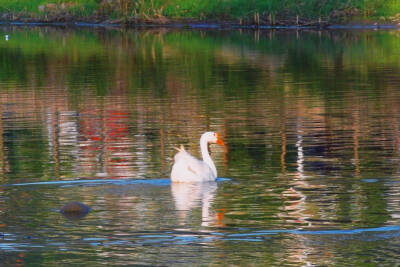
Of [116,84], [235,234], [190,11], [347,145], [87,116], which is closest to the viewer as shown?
[235,234]

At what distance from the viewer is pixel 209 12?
78188mm

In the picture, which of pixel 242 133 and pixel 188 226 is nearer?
pixel 188 226

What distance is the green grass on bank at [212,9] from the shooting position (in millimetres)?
73062

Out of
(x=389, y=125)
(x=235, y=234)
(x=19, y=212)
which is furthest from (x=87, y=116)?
(x=235, y=234)

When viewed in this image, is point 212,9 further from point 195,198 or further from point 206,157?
point 195,198

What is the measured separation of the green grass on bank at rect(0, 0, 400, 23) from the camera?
73.1 meters

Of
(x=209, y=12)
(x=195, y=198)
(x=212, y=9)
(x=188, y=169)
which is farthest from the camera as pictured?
(x=209, y=12)

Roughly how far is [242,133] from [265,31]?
158 ft

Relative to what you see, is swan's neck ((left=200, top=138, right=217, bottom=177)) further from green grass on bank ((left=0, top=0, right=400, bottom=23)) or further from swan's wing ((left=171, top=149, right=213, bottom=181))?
green grass on bank ((left=0, top=0, right=400, bottom=23))

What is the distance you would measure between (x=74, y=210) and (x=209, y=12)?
207ft

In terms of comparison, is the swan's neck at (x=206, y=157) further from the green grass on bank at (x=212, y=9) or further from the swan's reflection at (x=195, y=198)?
the green grass on bank at (x=212, y=9)

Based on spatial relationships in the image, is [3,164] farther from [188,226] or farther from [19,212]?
[188,226]

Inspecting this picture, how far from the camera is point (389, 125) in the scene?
2516 cm

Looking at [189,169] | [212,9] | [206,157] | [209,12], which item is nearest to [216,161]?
[206,157]
